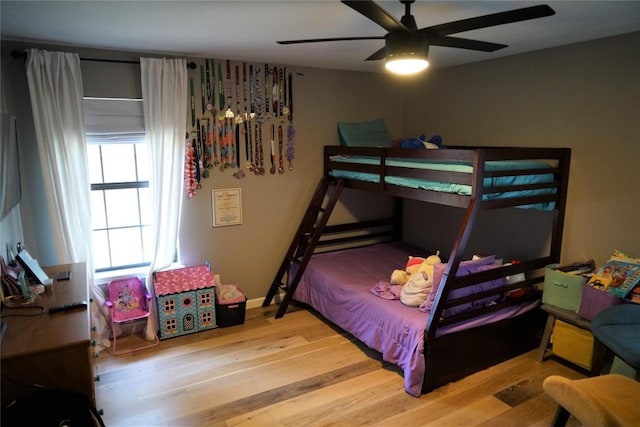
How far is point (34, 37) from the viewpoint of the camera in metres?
2.68

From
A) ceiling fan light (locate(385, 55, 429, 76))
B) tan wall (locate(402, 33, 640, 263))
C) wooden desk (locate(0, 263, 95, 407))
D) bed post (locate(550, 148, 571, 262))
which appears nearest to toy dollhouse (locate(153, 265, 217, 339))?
wooden desk (locate(0, 263, 95, 407))

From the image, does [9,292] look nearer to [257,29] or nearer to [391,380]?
[257,29]

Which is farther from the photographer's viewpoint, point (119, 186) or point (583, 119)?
point (119, 186)

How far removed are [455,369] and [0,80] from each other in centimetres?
347

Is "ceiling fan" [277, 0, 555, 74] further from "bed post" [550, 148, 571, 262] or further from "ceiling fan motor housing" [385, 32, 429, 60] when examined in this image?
"bed post" [550, 148, 571, 262]

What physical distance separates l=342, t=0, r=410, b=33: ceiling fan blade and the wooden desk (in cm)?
175

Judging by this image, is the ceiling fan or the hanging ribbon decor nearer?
the ceiling fan

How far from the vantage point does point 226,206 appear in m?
3.68

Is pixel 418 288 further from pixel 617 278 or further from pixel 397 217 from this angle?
pixel 397 217

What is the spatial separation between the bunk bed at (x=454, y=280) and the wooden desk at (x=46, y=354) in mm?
1816

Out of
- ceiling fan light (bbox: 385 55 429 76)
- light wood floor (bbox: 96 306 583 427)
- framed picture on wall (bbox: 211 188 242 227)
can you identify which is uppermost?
ceiling fan light (bbox: 385 55 429 76)

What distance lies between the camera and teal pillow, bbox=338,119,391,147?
405cm

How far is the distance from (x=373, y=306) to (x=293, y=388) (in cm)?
79

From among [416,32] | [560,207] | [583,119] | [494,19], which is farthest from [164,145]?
[583,119]
